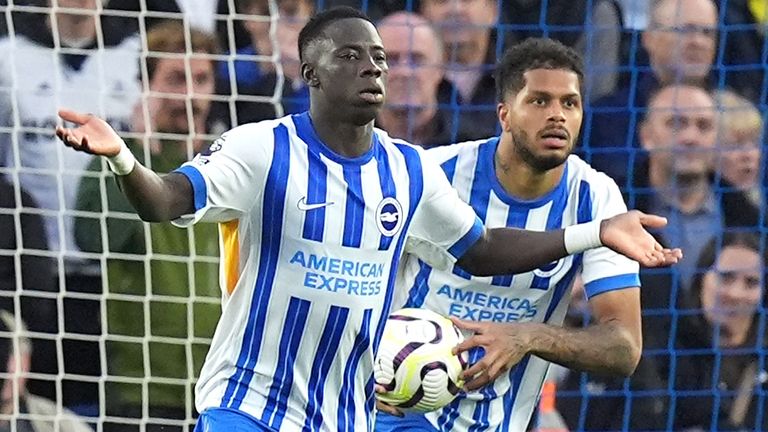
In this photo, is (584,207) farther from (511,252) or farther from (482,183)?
(511,252)

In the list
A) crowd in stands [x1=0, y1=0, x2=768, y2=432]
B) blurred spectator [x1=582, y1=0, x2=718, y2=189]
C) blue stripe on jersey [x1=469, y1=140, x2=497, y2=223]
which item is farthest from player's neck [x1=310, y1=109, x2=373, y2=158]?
blurred spectator [x1=582, y1=0, x2=718, y2=189]

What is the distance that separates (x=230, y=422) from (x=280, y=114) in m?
2.67

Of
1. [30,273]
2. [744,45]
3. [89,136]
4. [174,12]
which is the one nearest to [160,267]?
[30,273]

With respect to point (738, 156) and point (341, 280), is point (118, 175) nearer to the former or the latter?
point (341, 280)

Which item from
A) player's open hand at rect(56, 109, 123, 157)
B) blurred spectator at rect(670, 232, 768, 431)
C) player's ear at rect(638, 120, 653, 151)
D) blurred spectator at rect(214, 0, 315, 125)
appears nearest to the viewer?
player's open hand at rect(56, 109, 123, 157)

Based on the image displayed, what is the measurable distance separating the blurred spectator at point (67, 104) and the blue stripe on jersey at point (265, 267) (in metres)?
2.42

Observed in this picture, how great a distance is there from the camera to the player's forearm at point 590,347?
17.1 ft

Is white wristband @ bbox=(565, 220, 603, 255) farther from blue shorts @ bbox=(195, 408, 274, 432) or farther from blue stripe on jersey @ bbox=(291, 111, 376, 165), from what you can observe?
blue shorts @ bbox=(195, 408, 274, 432)

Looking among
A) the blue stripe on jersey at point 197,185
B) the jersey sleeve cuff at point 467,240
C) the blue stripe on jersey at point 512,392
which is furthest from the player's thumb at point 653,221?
the blue stripe on jersey at point 197,185

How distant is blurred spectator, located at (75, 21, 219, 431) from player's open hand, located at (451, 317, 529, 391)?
6.87 feet

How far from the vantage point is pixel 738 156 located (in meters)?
7.57

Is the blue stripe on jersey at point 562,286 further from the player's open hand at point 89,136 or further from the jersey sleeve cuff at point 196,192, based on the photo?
the player's open hand at point 89,136

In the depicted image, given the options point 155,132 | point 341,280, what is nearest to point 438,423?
point 341,280

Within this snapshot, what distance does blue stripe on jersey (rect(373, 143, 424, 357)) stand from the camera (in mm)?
Result: 4739
